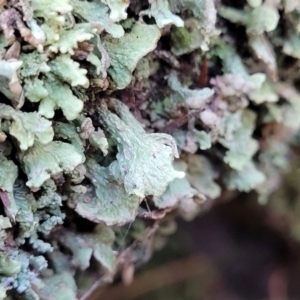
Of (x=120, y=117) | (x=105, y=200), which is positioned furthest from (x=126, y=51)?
(x=105, y=200)

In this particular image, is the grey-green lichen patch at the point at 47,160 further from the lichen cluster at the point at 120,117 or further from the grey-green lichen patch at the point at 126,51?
the grey-green lichen patch at the point at 126,51

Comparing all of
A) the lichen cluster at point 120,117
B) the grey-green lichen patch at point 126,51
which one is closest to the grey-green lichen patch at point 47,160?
the lichen cluster at point 120,117

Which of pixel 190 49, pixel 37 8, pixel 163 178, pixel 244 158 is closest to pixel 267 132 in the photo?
pixel 244 158

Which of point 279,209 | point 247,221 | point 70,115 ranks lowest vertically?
point 247,221

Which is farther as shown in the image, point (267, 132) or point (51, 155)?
point (267, 132)

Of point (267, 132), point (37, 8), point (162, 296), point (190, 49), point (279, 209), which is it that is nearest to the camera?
point (37, 8)

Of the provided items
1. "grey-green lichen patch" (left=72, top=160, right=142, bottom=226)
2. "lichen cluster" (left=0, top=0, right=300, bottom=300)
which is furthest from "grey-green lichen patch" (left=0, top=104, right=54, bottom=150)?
"grey-green lichen patch" (left=72, top=160, right=142, bottom=226)

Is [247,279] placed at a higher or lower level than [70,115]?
lower

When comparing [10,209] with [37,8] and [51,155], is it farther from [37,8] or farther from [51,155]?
[37,8]
